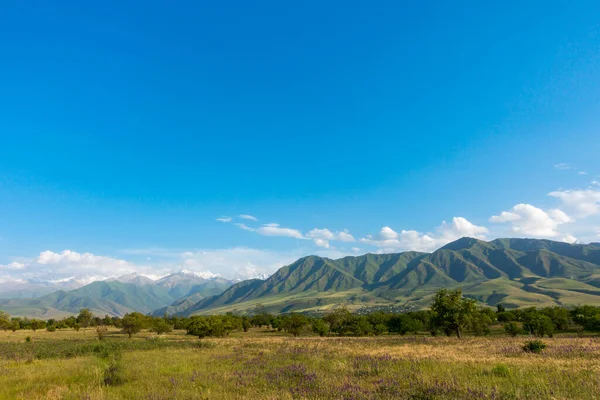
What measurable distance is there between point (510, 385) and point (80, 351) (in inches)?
1484

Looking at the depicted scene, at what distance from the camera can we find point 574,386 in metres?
11.4

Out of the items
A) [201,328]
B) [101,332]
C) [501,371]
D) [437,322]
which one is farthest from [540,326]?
[101,332]

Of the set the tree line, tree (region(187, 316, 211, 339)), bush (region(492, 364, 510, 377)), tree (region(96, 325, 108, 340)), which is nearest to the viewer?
bush (region(492, 364, 510, 377))

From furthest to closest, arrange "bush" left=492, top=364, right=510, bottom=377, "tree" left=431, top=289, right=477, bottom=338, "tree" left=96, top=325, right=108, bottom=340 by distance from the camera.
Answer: "tree" left=96, top=325, right=108, bottom=340 → "tree" left=431, top=289, right=477, bottom=338 → "bush" left=492, top=364, right=510, bottom=377

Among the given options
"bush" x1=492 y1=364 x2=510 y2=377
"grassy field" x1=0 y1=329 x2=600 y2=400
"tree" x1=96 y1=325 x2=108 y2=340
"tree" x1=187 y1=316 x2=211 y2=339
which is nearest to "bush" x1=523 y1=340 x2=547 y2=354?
"grassy field" x1=0 y1=329 x2=600 y2=400

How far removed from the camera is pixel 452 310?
154ft

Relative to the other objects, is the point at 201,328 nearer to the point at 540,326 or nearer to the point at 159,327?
the point at 159,327

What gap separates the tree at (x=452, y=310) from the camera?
46.3 m

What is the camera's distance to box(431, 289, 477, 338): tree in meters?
46.3

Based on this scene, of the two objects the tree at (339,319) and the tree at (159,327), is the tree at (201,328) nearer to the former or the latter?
the tree at (159,327)

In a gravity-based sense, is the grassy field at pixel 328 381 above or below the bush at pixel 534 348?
above

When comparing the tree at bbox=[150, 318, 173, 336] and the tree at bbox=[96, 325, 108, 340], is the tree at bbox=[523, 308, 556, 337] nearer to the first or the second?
the tree at bbox=[96, 325, 108, 340]

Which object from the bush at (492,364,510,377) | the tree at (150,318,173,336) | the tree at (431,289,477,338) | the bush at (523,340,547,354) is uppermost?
the bush at (492,364,510,377)

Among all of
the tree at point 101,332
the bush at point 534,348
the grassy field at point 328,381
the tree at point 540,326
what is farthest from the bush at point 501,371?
the tree at point 101,332
